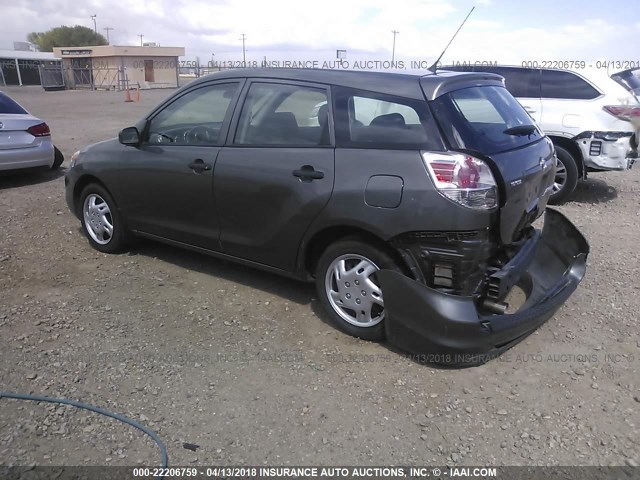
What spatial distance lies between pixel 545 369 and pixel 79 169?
440 cm

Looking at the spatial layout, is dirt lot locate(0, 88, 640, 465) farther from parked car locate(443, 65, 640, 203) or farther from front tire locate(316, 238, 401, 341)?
parked car locate(443, 65, 640, 203)

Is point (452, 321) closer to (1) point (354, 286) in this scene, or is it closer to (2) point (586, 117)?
(1) point (354, 286)

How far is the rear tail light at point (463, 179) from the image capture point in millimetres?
3139

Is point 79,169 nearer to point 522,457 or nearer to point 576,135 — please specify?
point 522,457

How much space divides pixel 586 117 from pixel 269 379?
6055 millimetres

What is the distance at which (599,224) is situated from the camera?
21.3 ft

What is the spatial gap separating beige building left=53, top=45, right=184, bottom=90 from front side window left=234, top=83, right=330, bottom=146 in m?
44.0

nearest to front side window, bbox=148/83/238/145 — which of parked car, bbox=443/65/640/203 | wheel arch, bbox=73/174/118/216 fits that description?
wheel arch, bbox=73/174/118/216

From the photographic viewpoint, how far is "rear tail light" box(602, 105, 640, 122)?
7031 mm

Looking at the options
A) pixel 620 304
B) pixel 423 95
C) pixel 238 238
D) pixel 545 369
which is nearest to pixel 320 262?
pixel 238 238

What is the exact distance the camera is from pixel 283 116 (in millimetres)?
3939

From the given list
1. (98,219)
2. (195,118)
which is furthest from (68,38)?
(195,118)

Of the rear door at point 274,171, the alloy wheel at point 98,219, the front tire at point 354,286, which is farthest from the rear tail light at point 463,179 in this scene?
the alloy wheel at point 98,219

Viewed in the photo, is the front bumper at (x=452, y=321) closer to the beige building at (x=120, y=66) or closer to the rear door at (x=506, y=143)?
the rear door at (x=506, y=143)
